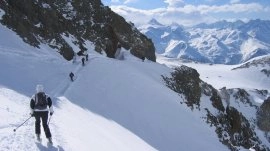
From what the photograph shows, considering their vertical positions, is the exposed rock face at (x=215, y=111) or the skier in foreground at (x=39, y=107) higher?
the skier in foreground at (x=39, y=107)

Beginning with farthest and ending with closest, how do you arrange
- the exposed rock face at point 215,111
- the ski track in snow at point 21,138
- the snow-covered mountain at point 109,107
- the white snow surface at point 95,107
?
1. the exposed rock face at point 215,111
2. the snow-covered mountain at point 109,107
3. the white snow surface at point 95,107
4. the ski track in snow at point 21,138

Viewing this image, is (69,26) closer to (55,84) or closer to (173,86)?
(173,86)

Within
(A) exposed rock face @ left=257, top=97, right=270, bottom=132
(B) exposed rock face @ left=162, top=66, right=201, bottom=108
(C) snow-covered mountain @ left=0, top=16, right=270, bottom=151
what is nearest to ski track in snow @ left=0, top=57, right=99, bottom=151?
(C) snow-covered mountain @ left=0, top=16, right=270, bottom=151

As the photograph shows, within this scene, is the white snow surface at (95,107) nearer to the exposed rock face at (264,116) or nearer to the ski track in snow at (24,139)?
the ski track in snow at (24,139)

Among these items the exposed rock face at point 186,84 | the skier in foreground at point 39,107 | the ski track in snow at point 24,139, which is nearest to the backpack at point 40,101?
the skier in foreground at point 39,107

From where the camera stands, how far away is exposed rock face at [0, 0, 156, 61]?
5192 centimetres

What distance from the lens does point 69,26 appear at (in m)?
67.9

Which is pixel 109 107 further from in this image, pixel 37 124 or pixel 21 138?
pixel 21 138

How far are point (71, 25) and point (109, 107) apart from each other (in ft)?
114

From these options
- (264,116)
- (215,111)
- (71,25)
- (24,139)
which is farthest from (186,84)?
(264,116)

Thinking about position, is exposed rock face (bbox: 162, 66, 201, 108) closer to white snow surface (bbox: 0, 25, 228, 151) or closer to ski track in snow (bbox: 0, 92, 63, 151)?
white snow surface (bbox: 0, 25, 228, 151)

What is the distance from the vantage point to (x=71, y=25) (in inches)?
2729

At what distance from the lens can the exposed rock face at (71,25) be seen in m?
51.9

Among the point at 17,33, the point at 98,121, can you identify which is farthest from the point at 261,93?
the point at 98,121
